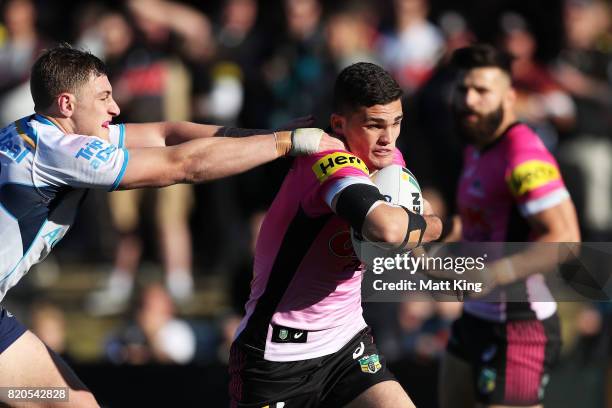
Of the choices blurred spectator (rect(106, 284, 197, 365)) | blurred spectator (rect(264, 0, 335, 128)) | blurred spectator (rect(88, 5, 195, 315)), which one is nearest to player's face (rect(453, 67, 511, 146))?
blurred spectator (rect(264, 0, 335, 128))

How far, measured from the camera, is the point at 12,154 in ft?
18.5

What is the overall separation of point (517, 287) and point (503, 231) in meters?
0.35

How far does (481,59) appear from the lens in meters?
7.10

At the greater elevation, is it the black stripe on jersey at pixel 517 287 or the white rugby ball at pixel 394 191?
the white rugby ball at pixel 394 191

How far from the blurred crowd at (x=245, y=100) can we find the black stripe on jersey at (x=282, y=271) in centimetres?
403

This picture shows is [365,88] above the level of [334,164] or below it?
above

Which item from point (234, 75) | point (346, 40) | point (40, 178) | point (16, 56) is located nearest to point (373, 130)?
point (40, 178)

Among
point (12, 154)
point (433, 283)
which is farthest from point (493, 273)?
point (12, 154)

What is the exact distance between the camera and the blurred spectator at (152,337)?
991 cm

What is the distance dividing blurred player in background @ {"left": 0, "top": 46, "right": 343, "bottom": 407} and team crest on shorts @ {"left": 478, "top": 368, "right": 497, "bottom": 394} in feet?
6.65

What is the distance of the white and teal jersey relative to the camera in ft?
18.2

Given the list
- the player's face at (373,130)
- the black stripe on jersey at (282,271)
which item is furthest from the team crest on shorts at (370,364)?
the player's face at (373,130)

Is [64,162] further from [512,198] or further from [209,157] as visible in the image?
[512,198]

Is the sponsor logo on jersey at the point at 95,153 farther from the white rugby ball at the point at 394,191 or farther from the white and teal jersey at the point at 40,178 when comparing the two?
the white rugby ball at the point at 394,191
